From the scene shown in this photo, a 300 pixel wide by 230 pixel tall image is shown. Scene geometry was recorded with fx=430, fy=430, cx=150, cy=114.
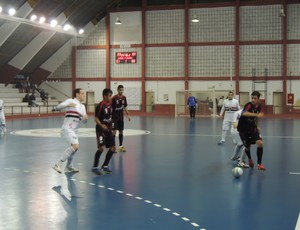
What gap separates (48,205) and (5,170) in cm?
380

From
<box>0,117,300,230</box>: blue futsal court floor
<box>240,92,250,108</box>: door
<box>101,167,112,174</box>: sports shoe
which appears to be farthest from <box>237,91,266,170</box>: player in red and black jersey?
<box>240,92,250,108</box>: door

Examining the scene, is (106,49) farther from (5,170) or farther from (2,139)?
(5,170)

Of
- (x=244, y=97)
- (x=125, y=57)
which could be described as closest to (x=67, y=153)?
(x=244, y=97)

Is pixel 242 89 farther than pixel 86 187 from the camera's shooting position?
Yes

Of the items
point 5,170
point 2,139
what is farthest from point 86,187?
point 2,139

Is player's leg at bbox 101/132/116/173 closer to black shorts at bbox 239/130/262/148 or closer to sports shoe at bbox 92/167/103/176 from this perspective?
sports shoe at bbox 92/167/103/176

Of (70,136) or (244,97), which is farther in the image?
(244,97)

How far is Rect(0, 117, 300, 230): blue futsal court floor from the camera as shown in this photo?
633cm

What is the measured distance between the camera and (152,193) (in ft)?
26.6

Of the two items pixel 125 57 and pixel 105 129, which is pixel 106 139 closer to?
pixel 105 129

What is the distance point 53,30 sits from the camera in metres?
38.2

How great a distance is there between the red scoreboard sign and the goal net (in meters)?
5.92

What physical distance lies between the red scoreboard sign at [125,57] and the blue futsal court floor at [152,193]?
31.3 meters

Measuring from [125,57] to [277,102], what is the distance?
626 inches
